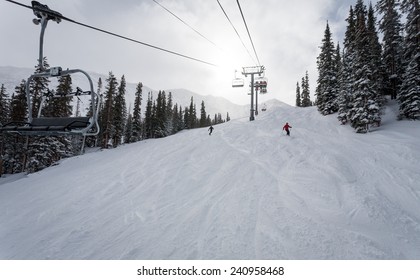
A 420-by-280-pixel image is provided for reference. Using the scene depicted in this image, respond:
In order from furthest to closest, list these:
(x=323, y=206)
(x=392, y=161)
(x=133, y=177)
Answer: (x=133, y=177)
(x=392, y=161)
(x=323, y=206)

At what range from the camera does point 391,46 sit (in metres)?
31.8

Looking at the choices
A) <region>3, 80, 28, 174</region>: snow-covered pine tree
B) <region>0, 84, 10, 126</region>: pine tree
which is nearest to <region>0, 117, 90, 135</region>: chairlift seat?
Result: <region>3, 80, 28, 174</region>: snow-covered pine tree

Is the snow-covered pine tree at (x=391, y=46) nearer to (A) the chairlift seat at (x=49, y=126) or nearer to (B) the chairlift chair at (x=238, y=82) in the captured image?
(B) the chairlift chair at (x=238, y=82)

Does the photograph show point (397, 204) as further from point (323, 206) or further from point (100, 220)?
point (100, 220)

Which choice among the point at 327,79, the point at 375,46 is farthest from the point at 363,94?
the point at 375,46

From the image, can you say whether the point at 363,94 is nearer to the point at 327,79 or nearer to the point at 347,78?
the point at 347,78

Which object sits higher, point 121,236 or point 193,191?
point 193,191

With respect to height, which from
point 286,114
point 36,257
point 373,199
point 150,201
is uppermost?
point 286,114

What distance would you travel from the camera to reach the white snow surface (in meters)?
6.75

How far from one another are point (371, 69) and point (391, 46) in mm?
11341

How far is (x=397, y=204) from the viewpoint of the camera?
880cm

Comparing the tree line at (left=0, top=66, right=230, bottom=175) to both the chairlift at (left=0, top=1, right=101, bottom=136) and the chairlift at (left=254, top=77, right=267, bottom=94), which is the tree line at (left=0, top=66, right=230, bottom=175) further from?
the chairlift at (left=254, top=77, right=267, bottom=94)

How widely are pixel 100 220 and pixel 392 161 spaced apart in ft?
55.5

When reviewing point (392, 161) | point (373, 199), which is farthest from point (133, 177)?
point (392, 161)
